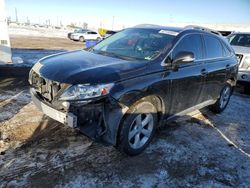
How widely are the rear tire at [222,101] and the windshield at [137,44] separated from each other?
2.38 metres


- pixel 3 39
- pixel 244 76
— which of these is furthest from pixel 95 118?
pixel 3 39

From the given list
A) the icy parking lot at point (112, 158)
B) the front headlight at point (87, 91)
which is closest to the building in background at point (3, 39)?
the icy parking lot at point (112, 158)

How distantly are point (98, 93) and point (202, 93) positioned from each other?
8.15 feet

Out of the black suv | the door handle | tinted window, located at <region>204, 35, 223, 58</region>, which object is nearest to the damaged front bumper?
the black suv

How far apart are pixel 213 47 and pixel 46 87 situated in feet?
11.0

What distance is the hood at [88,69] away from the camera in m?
2.95

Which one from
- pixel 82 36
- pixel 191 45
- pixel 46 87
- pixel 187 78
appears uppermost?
pixel 191 45

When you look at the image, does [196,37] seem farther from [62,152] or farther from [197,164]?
[62,152]

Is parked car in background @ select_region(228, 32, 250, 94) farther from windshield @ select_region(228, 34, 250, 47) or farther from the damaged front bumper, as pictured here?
the damaged front bumper

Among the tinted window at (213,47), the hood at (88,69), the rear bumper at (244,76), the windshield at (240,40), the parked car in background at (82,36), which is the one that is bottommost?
the parked car in background at (82,36)

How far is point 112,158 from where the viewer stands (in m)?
3.44

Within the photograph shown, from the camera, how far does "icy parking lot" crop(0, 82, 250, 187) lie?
9.76ft

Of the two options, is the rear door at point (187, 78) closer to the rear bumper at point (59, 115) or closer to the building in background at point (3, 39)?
the rear bumper at point (59, 115)

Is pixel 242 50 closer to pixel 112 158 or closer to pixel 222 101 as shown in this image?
pixel 222 101
